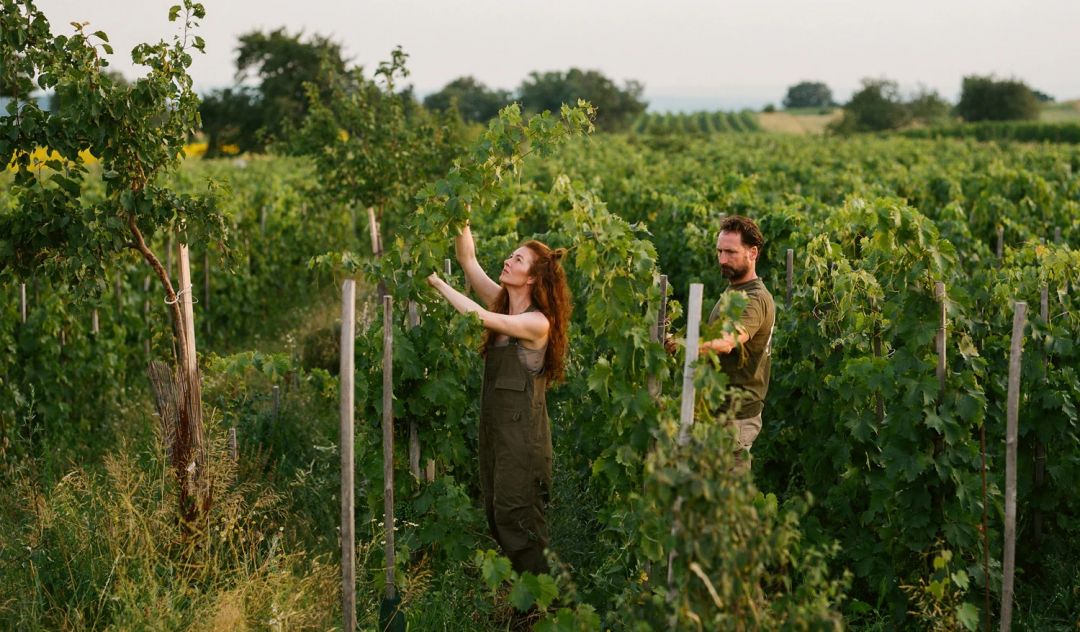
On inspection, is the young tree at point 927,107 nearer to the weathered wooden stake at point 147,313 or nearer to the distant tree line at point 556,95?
the distant tree line at point 556,95

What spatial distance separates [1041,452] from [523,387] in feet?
8.96

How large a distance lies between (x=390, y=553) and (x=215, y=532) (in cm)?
115

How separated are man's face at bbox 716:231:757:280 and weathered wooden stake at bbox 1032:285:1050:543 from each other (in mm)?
1704

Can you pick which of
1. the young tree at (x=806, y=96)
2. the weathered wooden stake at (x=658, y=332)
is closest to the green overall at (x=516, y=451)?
the weathered wooden stake at (x=658, y=332)

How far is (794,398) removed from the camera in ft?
20.3

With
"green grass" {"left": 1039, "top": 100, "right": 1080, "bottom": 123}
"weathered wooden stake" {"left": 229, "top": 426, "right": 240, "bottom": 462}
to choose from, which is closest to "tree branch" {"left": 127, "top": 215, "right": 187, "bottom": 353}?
"weathered wooden stake" {"left": 229, "top": 426, "right": 240, "bottom": 462}

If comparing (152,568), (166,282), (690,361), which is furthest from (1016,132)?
(152,568)

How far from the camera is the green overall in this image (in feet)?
15.6

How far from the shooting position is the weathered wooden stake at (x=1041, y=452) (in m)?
5.29

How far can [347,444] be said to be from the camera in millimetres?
4074

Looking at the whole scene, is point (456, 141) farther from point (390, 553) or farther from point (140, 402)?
point (390, 553)

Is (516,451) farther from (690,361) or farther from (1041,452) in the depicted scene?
(1041,452)

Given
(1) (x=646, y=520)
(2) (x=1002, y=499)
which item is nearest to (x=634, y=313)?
(1) (x=646, y=520)

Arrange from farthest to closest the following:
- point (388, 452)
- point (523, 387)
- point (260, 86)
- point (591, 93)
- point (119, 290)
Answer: point (591, 93), point (260, 86), point (119, 290), point (523, 387), point (388, 452)
